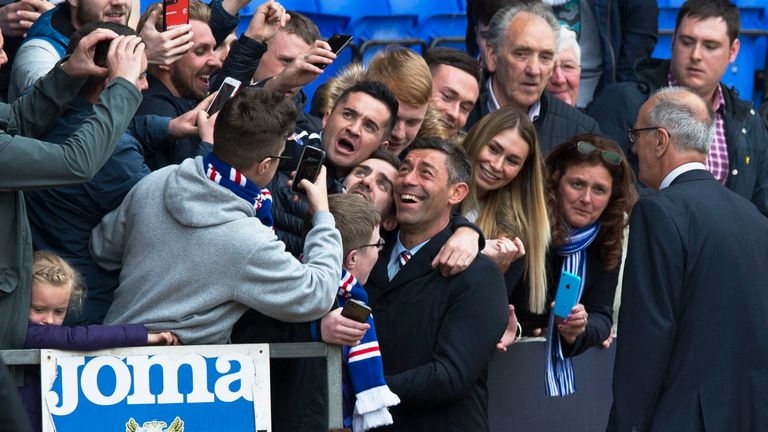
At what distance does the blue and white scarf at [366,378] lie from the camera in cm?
523

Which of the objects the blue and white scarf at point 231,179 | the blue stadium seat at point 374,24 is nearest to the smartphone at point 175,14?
the blue and white scarf at point 231,179

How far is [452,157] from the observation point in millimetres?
6160

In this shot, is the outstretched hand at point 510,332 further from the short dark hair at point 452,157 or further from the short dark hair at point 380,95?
the short dark hair at point 380,95

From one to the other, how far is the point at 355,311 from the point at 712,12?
4440mm

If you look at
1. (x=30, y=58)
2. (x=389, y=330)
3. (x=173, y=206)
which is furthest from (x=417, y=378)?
(x=30, y=58)

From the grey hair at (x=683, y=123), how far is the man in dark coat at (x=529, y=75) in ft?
5.03

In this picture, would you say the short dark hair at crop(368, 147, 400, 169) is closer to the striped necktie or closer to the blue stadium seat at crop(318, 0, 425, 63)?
the striped necktie

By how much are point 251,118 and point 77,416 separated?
1235 mm

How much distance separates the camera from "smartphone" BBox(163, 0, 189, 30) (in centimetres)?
588

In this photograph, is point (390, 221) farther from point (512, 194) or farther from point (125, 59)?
point (125, 59)

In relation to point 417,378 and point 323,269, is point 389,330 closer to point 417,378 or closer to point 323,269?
point 417,378

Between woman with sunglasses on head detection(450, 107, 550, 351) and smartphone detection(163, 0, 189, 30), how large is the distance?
1.51 m

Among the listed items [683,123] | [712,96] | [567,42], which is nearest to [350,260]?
[683,123]

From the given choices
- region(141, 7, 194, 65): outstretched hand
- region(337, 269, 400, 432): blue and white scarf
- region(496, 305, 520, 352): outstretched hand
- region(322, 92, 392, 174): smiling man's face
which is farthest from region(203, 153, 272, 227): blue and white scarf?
region(496, 305, 520, 352): outstretched hand
